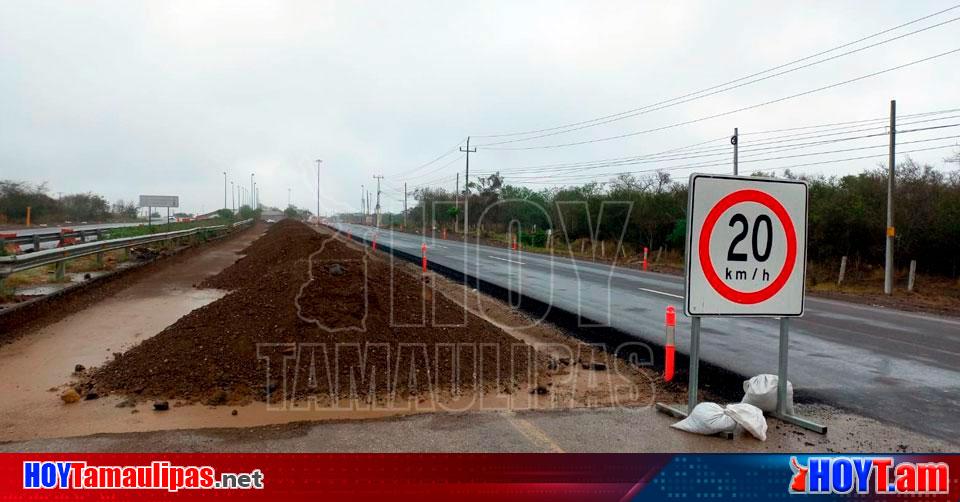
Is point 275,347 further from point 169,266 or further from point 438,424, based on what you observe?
point 169,266

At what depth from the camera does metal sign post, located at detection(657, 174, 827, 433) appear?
17.1 feet

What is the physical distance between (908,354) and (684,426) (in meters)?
6.42

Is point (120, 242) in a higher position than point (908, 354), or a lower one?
higher

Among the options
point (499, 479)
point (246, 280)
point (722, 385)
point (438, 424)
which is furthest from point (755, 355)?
point (246, 280)

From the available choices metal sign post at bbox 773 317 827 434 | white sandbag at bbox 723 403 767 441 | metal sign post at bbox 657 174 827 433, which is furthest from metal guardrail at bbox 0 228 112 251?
metal sign post at bbox 773 317 827 434

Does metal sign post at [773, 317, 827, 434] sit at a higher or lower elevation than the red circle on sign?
lower

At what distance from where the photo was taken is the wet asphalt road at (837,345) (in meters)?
6.45

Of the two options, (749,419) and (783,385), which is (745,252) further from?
(749,419)

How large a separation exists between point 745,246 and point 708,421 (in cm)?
158

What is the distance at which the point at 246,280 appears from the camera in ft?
47.7

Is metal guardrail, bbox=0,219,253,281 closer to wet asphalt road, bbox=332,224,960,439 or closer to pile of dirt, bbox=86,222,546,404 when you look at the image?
pile of dirt, bbox=86,222,546,404

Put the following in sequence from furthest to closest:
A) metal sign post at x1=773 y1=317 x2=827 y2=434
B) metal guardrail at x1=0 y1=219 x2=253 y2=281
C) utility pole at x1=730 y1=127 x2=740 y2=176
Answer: utility pole at x1=730 y1=127 x2=740 y2=176
metal guardrail at x1=0 y1=219 x2=253 y2=281
metal sign post at x1=773 y1=317 x2=827 y2=434

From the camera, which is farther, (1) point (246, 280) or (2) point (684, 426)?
(1) point (246, 280)

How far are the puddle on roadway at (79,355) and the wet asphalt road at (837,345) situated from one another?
6.76 meters
